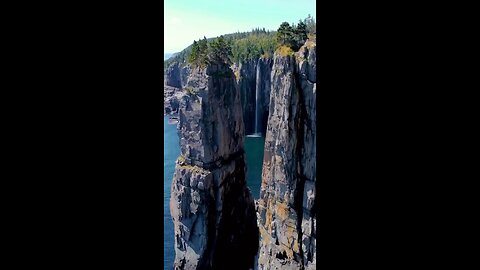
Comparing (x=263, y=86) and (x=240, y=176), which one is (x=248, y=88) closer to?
(x=263, y=86)

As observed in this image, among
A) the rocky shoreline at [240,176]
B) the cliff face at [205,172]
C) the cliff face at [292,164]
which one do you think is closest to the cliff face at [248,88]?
the rocky shoreline at [240,176]

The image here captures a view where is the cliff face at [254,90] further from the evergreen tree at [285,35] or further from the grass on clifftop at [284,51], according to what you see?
the grass on clifftop at [284,51]
